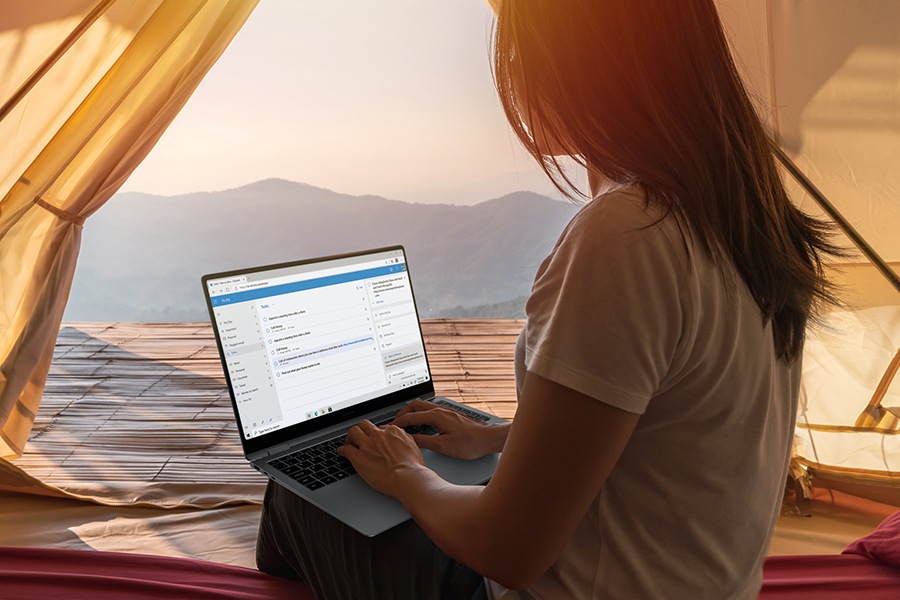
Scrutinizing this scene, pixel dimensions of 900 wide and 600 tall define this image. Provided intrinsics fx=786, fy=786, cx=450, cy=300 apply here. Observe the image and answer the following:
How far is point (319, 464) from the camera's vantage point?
1151 millimetres

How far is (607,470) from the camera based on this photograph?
25.9 inches

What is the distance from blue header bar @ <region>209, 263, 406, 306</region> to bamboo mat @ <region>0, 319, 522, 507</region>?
2.56 ft

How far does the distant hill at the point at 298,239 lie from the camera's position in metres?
5.55

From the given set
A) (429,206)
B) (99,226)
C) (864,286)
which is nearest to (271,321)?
(864,286)

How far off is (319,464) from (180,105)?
123 centimetres

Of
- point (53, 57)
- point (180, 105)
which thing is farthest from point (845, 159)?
point (53, 57)

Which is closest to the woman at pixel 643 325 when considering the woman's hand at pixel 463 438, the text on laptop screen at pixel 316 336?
the woman's hand at pixel 463 438

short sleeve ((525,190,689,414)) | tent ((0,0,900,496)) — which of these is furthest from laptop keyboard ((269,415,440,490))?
tent ((0,0,900,496))

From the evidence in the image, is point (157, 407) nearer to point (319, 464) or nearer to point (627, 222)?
point (319, 464)

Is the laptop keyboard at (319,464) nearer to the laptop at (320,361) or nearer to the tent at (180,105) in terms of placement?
the laptop at (320,361)

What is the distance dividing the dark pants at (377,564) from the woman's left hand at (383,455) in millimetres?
65

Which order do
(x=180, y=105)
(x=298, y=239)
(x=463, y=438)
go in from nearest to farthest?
(x=463, y=438)
(x=180, y=105)
(x=298, y=239)

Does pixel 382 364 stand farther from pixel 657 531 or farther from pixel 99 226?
pixel 99 226

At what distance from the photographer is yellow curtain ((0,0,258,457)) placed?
5.77ft
